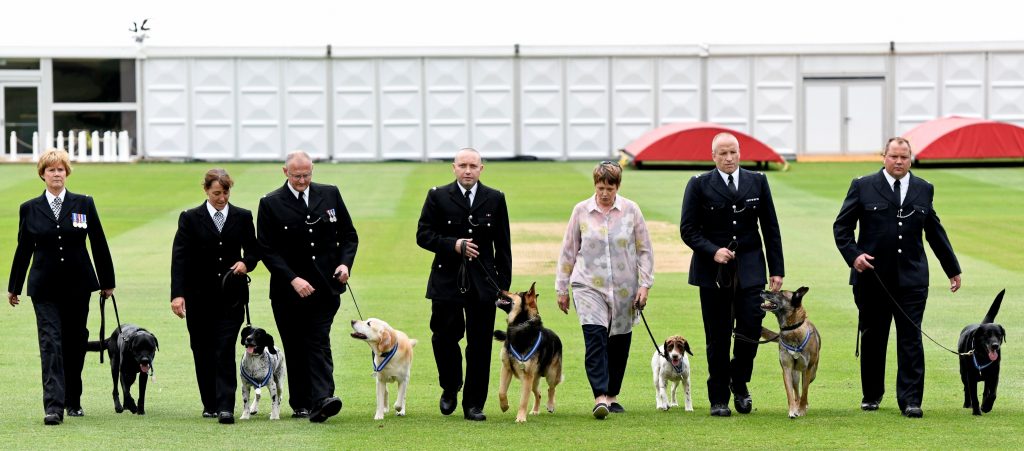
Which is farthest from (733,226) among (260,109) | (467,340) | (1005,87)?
(1005,87)

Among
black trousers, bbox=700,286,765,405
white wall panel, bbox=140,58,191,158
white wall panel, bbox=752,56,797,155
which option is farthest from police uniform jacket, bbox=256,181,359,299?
white wall panel, bbox=140,58,191,158

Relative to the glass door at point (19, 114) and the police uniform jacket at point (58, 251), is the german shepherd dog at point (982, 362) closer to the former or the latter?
the police uniform jacket at point (58, 251)

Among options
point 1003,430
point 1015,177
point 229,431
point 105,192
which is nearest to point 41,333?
point 229,431

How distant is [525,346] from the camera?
10633 millimetres

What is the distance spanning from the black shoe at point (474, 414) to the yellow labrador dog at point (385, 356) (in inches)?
18.1

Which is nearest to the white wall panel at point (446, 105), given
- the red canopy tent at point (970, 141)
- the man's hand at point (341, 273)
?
the red canopy tent at point (970, 141)

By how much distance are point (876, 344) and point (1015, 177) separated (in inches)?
1173

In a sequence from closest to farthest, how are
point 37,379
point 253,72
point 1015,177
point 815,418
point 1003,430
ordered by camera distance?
point 1003,430 < point 815,418 < point 37,379 < point 1015,177 < point 253,72

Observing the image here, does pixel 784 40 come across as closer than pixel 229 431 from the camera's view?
No

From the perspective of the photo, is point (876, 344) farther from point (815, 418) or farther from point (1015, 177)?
point (1015, 177)

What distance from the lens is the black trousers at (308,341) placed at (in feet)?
34.9

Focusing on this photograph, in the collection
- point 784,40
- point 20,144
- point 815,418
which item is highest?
point 784,40

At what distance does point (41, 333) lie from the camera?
34.9ft

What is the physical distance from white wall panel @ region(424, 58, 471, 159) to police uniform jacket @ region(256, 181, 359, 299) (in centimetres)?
3627
